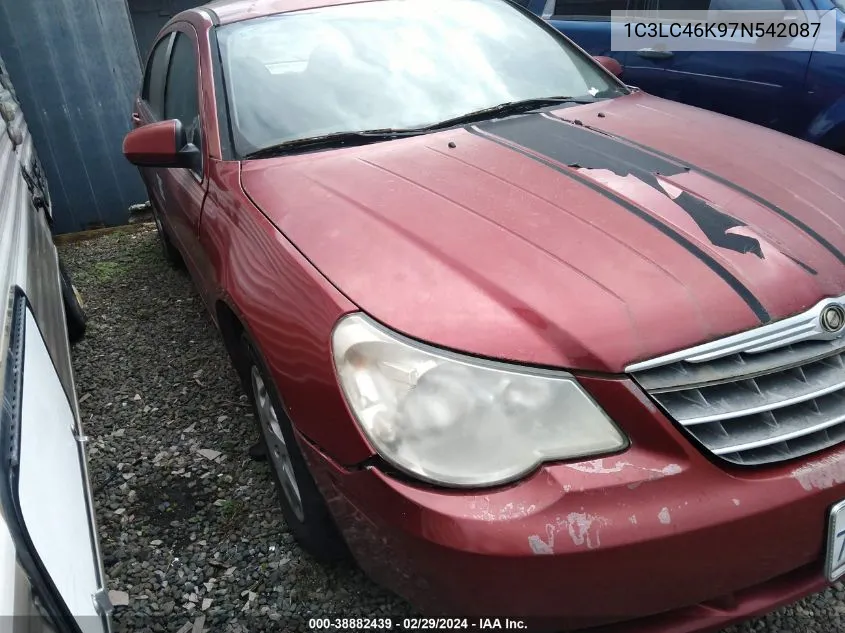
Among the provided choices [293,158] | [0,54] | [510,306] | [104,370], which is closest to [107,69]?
[0,54]

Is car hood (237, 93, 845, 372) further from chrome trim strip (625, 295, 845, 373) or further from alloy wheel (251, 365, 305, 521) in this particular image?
alloy wheel (251, 365, 305, 521)

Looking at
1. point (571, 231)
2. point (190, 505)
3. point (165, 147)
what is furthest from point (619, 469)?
point (165, 147)

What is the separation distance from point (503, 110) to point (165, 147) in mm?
1159

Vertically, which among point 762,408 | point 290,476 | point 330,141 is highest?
point 330,141

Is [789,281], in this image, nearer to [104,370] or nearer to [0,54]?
[104,370]

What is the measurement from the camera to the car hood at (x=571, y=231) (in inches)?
49.8

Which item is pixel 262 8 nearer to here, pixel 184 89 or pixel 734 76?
pixel 184 89

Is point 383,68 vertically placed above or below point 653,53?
above

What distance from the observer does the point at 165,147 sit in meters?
2.26

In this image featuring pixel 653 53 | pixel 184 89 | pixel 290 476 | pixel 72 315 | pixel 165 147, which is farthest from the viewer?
pixel 653 53

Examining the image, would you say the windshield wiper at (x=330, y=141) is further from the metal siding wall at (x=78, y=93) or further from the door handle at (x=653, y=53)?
the metal siding wall at (x=78, y=93)

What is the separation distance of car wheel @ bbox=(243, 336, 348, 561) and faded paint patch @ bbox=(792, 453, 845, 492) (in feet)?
3.37

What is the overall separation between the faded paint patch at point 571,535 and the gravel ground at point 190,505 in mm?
797

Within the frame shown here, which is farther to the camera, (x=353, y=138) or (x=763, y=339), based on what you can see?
(x=353, y=138)
